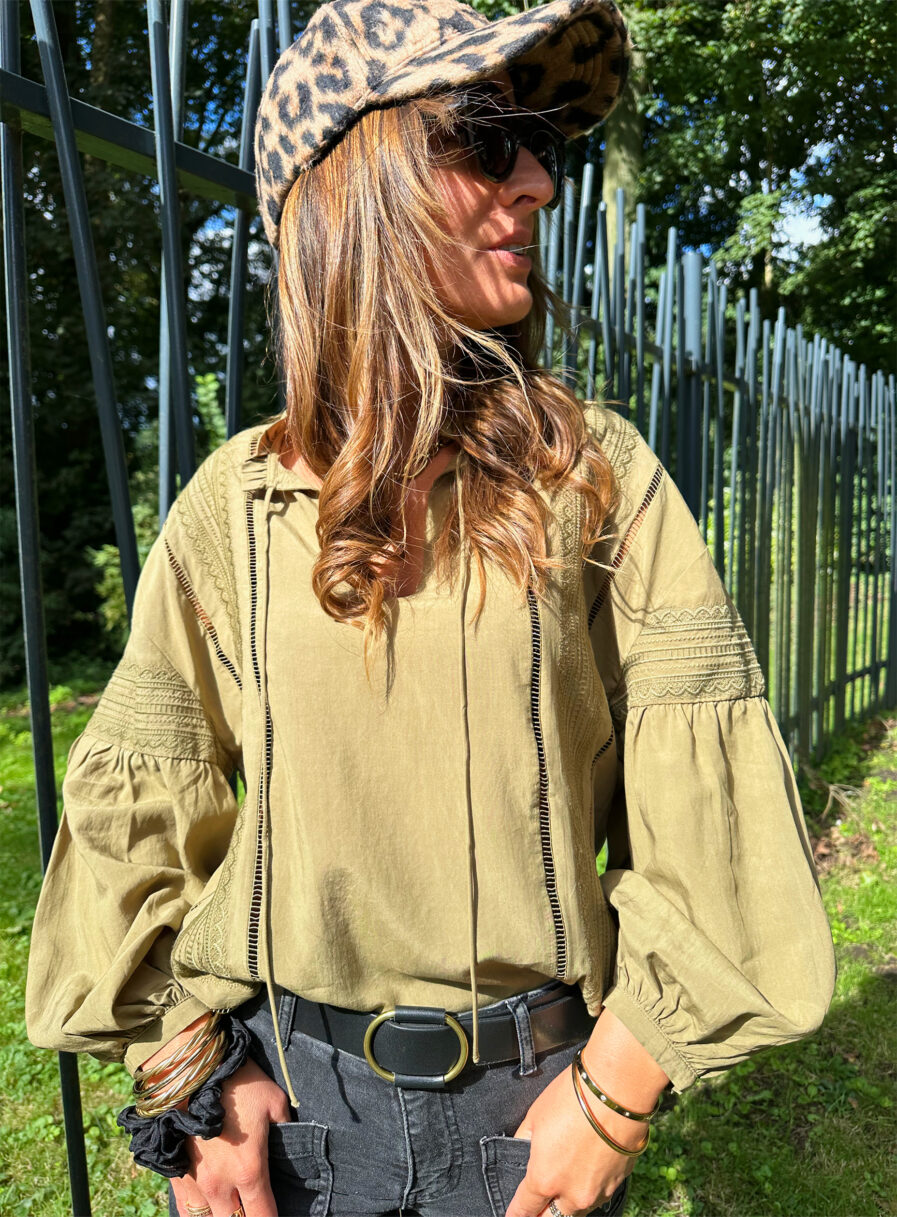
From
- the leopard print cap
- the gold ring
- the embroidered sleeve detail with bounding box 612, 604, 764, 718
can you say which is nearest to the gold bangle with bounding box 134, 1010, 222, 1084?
the gold ring

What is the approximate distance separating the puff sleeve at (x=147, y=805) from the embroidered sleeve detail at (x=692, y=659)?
1.72 ft

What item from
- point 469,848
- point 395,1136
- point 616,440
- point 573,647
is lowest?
point 395,1136

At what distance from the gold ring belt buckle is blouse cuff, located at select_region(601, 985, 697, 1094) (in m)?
0.18

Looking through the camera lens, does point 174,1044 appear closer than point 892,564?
Yes

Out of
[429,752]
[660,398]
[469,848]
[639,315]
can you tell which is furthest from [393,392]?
[660,398]

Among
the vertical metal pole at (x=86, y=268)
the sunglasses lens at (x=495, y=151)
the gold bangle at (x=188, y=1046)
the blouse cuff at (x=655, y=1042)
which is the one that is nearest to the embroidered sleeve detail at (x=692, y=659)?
the blouse cuff at (x=655, y=1042)

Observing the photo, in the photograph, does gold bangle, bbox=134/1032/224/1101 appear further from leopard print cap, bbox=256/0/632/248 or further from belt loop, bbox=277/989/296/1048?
leopard print cap, bbox=256/0/632/248

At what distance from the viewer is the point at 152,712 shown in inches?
47.0

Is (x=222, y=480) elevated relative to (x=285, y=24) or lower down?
lower down

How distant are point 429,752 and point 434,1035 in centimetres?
33

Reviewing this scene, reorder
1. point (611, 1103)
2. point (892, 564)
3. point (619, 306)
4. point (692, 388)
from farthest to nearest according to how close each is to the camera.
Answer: point (892, 564) → point (692, 388) → point (619, 306) → point (611, 1103)

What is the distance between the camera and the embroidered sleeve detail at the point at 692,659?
1075 millimetres

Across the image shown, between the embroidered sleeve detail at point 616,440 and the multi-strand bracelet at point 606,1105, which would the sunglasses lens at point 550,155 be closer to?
the embroidered sleeve detail at point 616,440

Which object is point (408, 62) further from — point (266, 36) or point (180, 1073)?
point (180, 1073)
